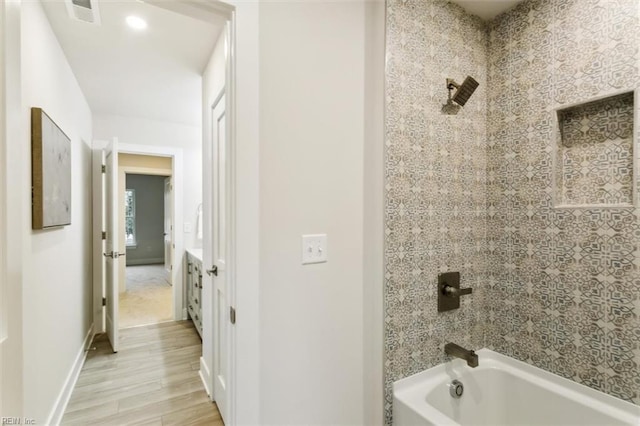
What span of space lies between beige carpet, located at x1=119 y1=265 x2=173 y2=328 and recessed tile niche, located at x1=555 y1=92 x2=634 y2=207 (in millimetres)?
4150

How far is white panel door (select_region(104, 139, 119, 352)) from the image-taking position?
111 inches

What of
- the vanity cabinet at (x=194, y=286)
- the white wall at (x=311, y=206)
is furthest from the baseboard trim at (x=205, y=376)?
the white wall at (x=311, y=206)

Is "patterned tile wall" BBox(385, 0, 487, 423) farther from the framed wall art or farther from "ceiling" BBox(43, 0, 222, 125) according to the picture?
the framed wall art

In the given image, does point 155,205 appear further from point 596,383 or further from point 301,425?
point 596,383

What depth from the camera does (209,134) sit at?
2.30 m

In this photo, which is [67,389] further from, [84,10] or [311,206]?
[84,10]

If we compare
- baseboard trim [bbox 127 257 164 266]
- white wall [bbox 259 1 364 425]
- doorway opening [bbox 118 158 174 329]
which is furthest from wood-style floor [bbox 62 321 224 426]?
baseboard trim [bbox 127 257 164 266]

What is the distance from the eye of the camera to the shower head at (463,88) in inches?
57.4

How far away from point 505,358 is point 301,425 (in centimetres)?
117

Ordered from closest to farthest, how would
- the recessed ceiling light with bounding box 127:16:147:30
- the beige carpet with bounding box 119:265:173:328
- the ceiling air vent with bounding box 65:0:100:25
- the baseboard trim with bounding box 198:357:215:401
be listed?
the ceiling air vent with bounding box 65:0:100:25, the recessed ceiling light with bounding box 127:16:147:30, the baseboard trim with bounding box 198:357:215:401, the beige carpet with bounding box 119:265:173:328

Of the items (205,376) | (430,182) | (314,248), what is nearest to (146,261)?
(205,376)

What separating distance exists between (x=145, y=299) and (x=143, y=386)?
2690 mm

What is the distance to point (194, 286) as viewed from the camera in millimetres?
3311

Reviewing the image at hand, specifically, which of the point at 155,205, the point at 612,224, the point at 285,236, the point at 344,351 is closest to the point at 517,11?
the point at 612,224
